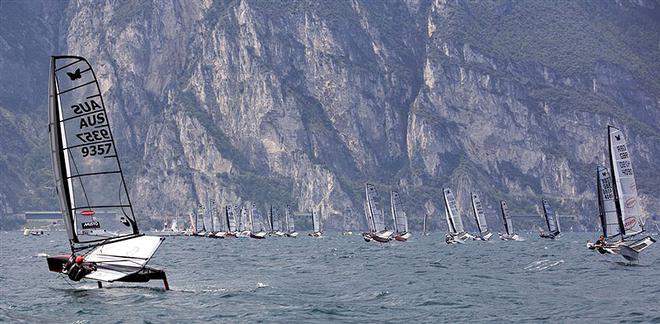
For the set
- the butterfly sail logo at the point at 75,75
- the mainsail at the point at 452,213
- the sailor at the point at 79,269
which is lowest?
the mainsail at the point at 452,213

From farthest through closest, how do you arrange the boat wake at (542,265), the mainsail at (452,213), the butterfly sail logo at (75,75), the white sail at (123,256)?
the mainsail at (452,213), the boat wake at (542,265), the butterfly sail logo at (75,75), the white sail at (123,256)

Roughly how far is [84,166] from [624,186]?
43.5 metres

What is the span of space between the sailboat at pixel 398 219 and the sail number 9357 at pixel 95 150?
110044mm

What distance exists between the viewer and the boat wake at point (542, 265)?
76.2 meters

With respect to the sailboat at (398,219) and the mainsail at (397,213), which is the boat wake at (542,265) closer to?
the sailboat at (398,219)

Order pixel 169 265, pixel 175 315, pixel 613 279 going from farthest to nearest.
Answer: pixel 169 265, pixel 613 279, pixel 175 315

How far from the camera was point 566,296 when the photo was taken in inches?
2029

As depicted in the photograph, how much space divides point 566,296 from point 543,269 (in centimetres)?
2365

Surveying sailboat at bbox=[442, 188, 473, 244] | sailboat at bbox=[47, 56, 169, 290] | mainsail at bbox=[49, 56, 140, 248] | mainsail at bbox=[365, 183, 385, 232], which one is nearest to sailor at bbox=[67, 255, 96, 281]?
sailboat at bbox=[47, 56, 169, 290]

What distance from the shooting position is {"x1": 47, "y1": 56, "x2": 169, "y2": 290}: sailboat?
50.2 m

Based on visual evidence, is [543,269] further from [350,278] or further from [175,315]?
[175,315]

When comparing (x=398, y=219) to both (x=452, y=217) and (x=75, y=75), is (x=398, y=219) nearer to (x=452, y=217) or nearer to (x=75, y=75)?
(x=452, y=217)

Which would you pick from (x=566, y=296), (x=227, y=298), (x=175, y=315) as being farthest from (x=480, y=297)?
(x=175, y=315)

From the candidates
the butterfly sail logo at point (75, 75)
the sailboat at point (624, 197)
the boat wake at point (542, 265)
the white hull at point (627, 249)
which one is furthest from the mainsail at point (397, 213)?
the butterfly sail logo at point (75, 75)
